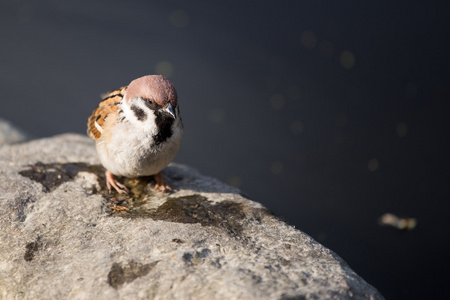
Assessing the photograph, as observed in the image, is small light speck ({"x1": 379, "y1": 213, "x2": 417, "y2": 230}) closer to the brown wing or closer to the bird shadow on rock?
the bird shadow on rock

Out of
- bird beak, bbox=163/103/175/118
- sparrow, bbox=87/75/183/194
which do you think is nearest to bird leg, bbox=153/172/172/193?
sparrow, bbox=87/75/183/194

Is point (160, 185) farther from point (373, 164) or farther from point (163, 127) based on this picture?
point (373, 164)

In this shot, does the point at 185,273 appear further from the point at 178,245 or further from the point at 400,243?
the point at 400,243

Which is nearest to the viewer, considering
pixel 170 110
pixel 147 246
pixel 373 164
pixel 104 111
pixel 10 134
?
pixel 147 246

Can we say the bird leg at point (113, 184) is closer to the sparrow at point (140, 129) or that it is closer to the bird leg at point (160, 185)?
the sparrow at point (140, 129)

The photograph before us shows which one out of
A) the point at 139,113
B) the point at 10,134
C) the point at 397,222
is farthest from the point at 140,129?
the point at 397,222
